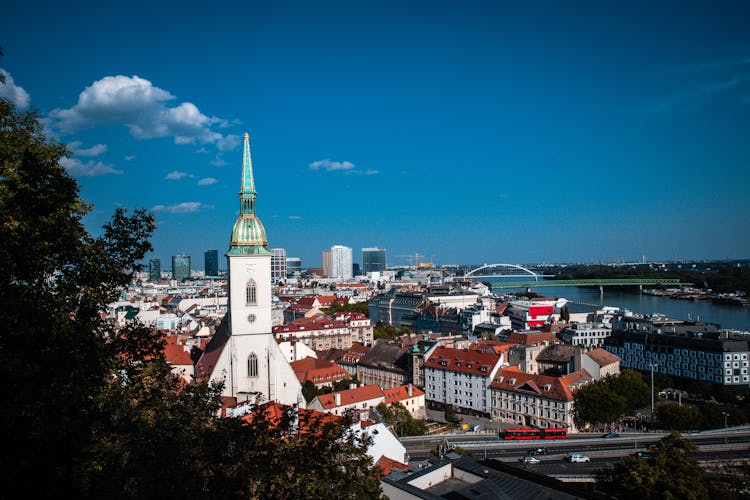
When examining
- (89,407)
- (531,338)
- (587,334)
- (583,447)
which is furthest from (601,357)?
(89,407)

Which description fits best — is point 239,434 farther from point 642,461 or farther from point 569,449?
point 569,449

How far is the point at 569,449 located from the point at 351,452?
19707mm

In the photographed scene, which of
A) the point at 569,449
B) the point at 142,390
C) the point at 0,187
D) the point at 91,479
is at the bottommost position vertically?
the point at 569,449

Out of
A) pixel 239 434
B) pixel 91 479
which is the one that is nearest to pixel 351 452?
pixel 239 434

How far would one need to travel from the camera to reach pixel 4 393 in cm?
591

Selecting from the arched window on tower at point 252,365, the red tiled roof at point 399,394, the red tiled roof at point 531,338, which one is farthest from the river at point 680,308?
the arched window on tower at point 252,365

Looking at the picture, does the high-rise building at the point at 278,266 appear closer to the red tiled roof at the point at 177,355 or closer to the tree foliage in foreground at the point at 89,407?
the red tiled roof at the point at 177,355

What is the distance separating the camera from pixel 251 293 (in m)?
20.7

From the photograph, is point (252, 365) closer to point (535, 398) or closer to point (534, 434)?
point (534, 434)

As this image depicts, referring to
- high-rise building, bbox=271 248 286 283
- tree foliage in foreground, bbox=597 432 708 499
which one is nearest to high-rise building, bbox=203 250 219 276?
high-rise building, bbox=271 248 286 283

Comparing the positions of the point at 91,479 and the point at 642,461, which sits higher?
the point at 91,479

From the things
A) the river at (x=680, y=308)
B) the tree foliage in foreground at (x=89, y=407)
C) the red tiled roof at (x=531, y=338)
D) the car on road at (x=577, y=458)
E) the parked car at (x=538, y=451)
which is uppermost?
the tree foliage in foreground at (x=89, y=407)

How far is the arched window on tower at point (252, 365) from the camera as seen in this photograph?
2044cm

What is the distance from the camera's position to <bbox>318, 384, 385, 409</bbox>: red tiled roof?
2577 cm
